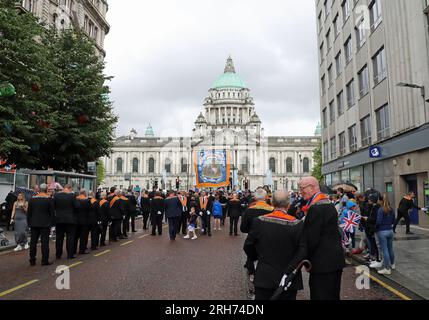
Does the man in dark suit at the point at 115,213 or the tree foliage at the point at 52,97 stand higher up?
the tree foliage at the point at 52,97

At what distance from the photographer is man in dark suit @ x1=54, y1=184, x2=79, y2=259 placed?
400 inches

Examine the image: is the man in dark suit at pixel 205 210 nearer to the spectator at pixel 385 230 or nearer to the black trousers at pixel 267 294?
the spectator at pixel 385 230

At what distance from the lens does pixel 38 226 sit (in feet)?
31.3

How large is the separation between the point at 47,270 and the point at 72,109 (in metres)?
15.6

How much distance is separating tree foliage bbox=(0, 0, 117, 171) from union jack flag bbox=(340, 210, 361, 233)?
488 inches

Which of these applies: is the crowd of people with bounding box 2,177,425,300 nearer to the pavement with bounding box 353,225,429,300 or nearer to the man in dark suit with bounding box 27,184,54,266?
the man in dark suit with bounding box 27,184,54,266

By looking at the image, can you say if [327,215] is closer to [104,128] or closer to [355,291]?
[355,291]

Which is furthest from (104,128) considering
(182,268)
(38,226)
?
(182,268)

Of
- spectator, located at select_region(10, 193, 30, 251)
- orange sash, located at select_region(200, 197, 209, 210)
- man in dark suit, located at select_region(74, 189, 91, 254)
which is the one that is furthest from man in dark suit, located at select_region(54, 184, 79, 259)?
orange sash, located at select_region(200, 197, 209, 210)

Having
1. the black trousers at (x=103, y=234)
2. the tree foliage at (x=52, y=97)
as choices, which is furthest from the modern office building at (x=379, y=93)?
the tree foliage at (x=52, y=97)

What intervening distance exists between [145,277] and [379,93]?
17997 mm

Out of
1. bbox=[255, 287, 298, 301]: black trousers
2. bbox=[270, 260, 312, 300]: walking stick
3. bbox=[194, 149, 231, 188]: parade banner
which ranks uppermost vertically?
bbox=[194, 149, 231, 188]: parade banner

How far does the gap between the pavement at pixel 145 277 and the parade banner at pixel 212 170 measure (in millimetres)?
12662

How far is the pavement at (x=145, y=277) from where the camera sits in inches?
251
